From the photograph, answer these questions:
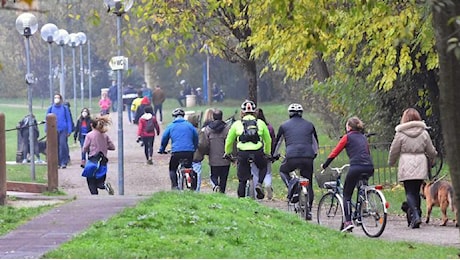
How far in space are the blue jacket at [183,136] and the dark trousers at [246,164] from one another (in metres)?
1.30

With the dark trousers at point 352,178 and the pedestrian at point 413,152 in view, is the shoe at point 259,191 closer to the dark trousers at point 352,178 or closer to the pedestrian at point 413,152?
the pedestrian at point 413,152

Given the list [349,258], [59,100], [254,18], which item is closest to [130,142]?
[59,100]

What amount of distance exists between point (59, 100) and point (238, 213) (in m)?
15.2

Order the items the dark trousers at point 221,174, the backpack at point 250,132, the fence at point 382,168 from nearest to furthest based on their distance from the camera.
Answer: the backpack at point 250,132 < the dark trousers at point 221,174 < the fence at point 382,168

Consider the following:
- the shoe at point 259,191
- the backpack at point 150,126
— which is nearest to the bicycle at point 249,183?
the shoe at point 259,191

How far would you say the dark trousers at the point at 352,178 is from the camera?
14391 millimetres

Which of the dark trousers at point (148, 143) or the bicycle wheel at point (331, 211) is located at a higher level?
the dark trousers at point (148, 143)

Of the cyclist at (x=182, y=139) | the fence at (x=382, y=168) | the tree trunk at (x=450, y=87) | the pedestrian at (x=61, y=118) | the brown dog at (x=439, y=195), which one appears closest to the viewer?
the tree trunk at (x=450, y=87)

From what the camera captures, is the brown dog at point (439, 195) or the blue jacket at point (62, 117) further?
the blue jacket at point (62, 117)

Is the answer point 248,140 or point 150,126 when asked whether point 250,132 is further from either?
point 150,126

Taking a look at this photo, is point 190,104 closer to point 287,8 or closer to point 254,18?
point 254,18

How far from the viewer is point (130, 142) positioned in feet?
137

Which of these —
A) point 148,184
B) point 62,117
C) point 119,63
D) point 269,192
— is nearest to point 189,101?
point 62,117

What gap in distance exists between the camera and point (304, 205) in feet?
A: 52.0
